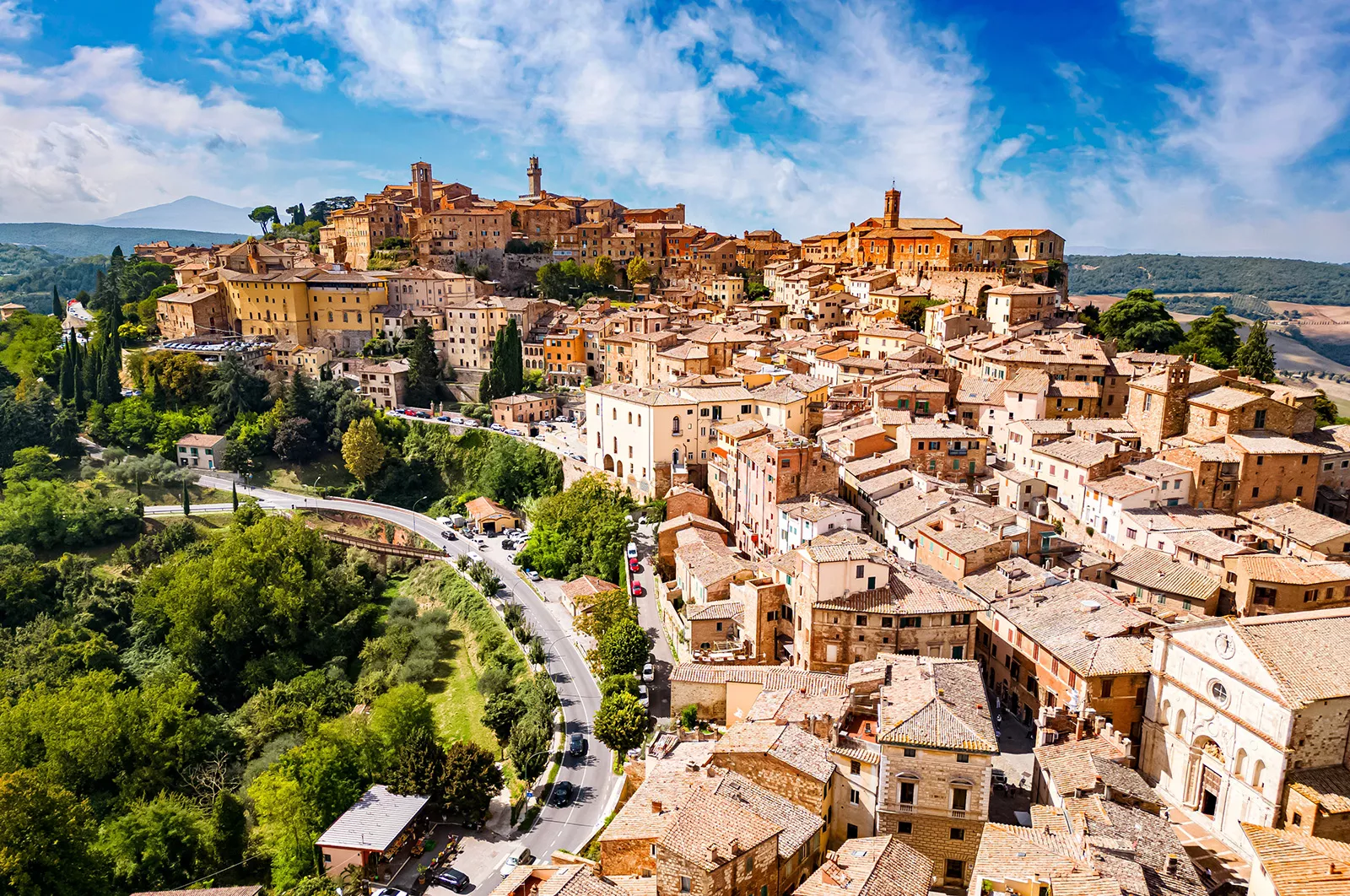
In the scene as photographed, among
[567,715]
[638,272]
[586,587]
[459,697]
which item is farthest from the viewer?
[638,272]

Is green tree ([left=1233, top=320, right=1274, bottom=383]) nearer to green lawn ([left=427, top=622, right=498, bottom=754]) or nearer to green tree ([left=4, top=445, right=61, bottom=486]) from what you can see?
green lawn ([left=427, top=622, right=498, bottom=754])

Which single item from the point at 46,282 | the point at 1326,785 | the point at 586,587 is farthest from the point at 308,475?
the point at 46,282

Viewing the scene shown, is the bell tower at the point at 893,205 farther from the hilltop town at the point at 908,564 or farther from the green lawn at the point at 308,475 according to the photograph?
the green lawn at the point at 308,475

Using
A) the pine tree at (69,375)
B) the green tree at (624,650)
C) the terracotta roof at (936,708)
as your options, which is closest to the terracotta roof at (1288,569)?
the terracotta roof at (936,708)

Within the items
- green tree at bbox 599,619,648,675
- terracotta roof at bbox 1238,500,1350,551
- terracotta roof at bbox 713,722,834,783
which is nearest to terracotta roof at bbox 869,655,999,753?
terracotta roof at bbox 713,722,834,783

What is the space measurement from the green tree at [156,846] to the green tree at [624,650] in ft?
47.7

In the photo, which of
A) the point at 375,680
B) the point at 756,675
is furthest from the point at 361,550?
the point at 756,675

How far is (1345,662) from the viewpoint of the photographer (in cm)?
2270

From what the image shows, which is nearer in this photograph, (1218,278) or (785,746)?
(785,746)

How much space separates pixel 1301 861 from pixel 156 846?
32.1m

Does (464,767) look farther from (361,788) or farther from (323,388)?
(323,388)

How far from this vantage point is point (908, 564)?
3347 cm

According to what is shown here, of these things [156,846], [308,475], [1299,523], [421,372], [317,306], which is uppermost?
[317,306]

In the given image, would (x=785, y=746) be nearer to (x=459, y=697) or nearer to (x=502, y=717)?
(x=502, y=717)
